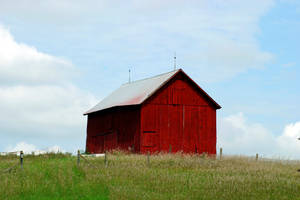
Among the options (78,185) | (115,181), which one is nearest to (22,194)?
(78,185)

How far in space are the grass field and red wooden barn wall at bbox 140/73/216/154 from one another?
5.94m

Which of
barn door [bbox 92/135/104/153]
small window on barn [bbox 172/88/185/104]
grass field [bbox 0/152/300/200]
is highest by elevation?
small window on barn [bbox 172/88/185/104]

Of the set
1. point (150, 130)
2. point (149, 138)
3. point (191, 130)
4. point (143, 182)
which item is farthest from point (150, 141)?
point (143, 182)

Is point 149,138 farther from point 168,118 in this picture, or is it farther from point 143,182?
point 143,182

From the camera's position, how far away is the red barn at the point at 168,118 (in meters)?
35.4

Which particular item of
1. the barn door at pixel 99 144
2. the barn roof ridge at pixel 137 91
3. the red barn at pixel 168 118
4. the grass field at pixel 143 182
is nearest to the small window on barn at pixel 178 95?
the red barn at pixel 168 118

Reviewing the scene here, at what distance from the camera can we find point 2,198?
1817 centimetres

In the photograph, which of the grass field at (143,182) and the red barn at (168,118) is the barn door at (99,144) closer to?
the red barn at (168,118)

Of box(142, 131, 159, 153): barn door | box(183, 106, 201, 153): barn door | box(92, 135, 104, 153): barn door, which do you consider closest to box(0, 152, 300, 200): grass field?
box(142, 131, 159, 153): barn door

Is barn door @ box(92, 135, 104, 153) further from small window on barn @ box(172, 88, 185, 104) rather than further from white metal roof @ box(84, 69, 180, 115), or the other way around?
small window on barn @ box(172, 88, 185, 104)

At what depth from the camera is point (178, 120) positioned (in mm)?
36438

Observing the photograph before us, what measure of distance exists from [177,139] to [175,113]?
212 cm

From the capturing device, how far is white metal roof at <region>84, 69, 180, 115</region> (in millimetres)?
A: 36444

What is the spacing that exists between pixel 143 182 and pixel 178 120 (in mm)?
15183
